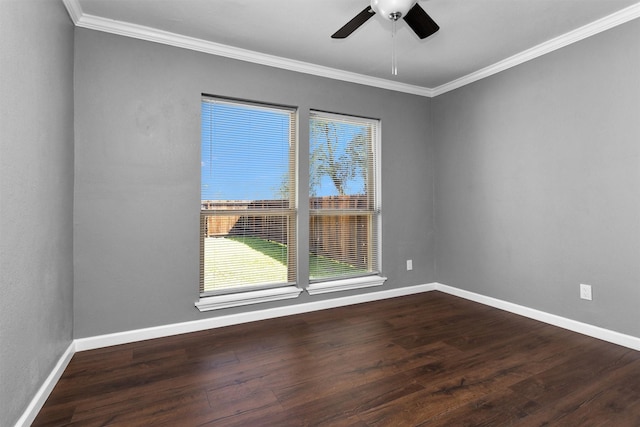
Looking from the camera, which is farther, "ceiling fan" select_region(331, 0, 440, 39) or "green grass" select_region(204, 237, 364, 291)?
"green grass" select_region(204, 237, 364, 291)

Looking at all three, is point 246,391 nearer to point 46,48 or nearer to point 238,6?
point 46,48

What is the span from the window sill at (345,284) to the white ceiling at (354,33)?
2.29m

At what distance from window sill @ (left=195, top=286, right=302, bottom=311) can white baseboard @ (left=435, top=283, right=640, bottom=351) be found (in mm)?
2040

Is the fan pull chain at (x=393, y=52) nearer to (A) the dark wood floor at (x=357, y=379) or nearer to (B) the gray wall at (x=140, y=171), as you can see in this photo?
(B) the gray wall at (x=140, y=171)

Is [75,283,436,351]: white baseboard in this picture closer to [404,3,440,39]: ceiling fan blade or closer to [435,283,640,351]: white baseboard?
[435,283,640,351]: white baseboard

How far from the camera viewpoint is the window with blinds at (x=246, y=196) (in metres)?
3.05

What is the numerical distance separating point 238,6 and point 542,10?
2312 mm

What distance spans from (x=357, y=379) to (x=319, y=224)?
5.93ft

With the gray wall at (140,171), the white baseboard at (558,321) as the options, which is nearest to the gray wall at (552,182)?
the white baseboard at (558,321)

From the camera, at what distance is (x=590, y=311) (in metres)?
2.76

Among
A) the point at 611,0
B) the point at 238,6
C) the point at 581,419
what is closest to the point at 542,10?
the point at 611,0

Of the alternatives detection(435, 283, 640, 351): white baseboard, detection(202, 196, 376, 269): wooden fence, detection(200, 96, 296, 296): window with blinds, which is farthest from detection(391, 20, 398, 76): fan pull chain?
detection(435, 283, 640, 351): white baseboard

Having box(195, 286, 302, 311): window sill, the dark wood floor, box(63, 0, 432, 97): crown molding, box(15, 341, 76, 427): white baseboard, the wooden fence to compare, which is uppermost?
box(63, 0, 432, 97): crown molding

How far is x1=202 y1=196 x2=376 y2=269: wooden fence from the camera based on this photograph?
311cm
